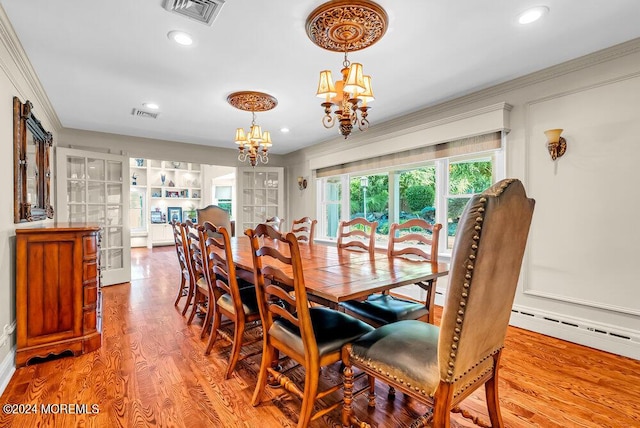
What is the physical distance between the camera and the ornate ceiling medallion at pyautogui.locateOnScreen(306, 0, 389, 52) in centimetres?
184

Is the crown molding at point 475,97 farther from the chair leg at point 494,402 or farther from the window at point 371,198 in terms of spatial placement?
the chair leg at point 494,402

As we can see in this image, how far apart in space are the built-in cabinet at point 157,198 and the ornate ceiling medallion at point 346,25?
775 cm

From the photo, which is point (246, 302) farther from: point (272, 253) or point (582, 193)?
point (582, 193)

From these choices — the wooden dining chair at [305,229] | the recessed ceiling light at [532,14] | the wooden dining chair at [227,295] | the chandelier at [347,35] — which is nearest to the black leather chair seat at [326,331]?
the wooden dining chair at [227,295]

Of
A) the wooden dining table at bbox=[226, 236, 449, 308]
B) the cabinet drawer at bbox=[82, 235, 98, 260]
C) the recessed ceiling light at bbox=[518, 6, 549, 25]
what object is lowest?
the wooden dining table at bbox=[226, 236, 449, 308]

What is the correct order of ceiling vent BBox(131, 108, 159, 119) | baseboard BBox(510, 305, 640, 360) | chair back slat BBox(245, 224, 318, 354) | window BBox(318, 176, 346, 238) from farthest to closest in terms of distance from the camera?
window BBox(318, 176, 346, 238) → ceiling vent BBox(131, 108, 159, 119) → baseboard BBox(510, 305, 640, 360) → chair back slat BBox(245, 224, 318, 354)

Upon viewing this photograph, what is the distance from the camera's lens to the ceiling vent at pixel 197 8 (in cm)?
181

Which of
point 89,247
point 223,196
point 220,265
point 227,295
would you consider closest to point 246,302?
point 227,295

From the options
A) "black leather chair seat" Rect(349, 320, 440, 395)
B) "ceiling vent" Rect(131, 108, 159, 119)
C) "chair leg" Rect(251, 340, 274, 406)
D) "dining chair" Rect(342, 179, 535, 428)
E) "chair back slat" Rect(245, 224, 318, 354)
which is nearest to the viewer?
"dining chair" Rect(342, 179, 535, 428)

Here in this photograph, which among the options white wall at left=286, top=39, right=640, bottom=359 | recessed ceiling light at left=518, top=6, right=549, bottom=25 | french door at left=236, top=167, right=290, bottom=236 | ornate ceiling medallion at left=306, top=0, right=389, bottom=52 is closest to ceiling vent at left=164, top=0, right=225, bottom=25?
ornate ceiling medallion at left=306, top=0, right=389, bottom=52

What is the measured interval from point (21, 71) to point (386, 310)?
3423 mm

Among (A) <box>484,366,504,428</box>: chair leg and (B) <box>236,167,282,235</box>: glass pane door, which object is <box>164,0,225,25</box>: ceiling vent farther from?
(B) <box>236,167,282,235</box>: glass pane door

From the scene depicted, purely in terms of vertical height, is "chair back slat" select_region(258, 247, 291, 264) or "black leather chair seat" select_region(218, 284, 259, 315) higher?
"chair back slat" select_region(258, 247, 291, 264)

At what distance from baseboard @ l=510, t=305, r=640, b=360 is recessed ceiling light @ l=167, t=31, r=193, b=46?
3661mm
